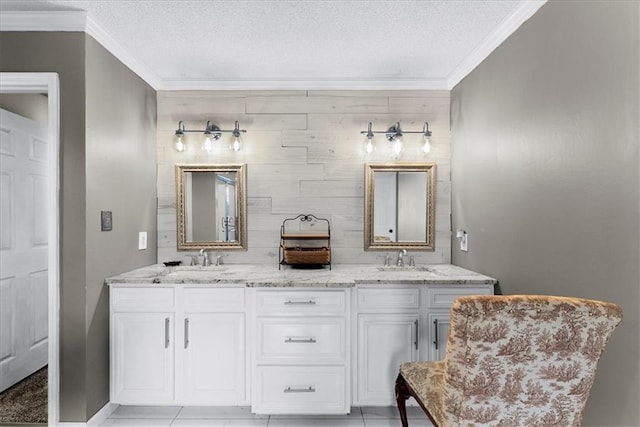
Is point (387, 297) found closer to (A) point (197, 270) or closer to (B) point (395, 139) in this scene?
(B) point (395, 139)

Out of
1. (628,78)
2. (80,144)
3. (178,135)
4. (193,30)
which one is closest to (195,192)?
(178,135)

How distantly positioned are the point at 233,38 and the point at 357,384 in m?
2.31

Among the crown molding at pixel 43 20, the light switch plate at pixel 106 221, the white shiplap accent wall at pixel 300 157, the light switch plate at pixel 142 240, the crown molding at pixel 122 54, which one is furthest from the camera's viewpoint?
the white shiplap accent wall at pixel 300 157

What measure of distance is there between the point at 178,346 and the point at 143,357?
23cm

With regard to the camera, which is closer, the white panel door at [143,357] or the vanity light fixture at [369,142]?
the white panel door at [143,357]

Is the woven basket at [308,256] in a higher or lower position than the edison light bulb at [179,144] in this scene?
lower

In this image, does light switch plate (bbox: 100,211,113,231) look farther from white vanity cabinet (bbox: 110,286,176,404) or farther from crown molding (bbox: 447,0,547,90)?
crown molding (bbox: 447,0,547,90)

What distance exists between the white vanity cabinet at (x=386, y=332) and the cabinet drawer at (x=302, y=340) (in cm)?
14

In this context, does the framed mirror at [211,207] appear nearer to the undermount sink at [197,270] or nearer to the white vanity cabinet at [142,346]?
the undermount sink at [197,270]

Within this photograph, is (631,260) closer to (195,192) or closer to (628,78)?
(628,78)

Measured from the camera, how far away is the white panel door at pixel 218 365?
2.29 metres

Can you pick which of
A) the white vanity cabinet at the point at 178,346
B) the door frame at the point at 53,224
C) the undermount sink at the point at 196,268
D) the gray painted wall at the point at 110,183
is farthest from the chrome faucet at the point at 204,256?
the door frame at the point at 53,224

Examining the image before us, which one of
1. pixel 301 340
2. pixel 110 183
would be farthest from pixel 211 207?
pixel 301 340

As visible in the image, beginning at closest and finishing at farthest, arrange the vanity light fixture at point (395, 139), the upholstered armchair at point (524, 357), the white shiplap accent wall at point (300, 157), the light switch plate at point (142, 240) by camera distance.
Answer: the upholstered armchair at point (524, 357)
the light switch plate at point (142, 240)
the vanity light fixture at point (395, 139)
the white shiplap accent wall at point (300, 157)
